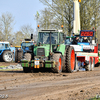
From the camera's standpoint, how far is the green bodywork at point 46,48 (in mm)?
11231

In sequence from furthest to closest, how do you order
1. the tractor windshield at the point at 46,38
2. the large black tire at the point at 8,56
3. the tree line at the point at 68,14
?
the tree line at the point at 68,14
the large black tire at the point at 8,56
the tractor windshield at the point at 46,38

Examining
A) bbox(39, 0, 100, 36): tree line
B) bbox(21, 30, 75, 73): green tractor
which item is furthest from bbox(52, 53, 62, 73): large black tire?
bbox(39, 0, 100, 36): tree line

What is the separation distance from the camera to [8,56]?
22.4 m

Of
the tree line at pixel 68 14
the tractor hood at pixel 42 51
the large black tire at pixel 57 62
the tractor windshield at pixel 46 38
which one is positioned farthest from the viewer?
the tree line at pixel 68 14

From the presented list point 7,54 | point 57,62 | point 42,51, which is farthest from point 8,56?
point 57,62

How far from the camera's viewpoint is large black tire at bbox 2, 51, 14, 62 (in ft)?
72.5

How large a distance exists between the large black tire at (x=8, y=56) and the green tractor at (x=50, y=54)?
10.1m

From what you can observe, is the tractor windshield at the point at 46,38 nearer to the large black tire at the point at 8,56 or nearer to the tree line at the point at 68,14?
the large black tire at the point at 8,56

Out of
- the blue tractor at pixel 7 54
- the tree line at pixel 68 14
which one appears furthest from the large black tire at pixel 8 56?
the tree line at pixel 68 14

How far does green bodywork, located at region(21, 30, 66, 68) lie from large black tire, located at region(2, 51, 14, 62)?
1024cm

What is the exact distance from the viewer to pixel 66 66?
12211 mm

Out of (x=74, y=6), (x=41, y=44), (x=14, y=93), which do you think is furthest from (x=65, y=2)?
(x=14, y=93)

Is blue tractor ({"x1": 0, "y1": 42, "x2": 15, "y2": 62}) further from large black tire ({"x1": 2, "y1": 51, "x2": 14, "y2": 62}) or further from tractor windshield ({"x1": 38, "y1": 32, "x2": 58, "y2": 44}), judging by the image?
tractor windshield ({"x1": 38, "y1": 32, "x2": 58, "y2": 44})

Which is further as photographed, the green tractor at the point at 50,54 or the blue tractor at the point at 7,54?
the blue tractor at the point at 7,54
